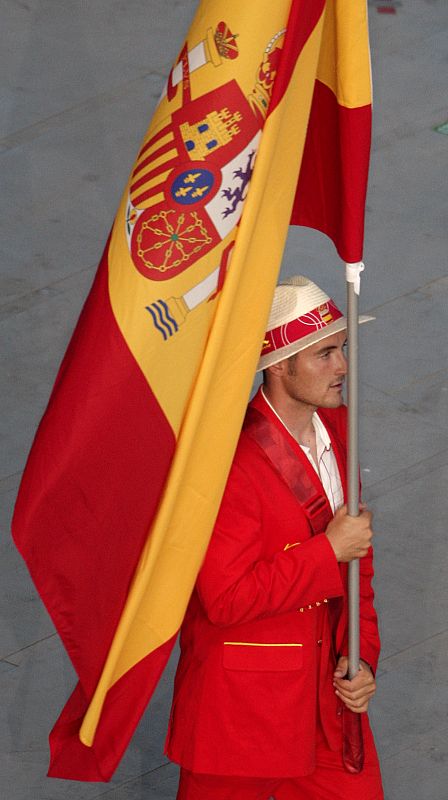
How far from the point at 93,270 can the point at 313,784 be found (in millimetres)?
4091

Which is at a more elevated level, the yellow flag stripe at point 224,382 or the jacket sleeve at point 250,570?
the yellow flag stripe at point 224,382

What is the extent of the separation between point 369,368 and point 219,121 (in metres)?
3.82

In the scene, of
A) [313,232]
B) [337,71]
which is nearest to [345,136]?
[337,71]

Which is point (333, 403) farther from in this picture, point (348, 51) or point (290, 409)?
point (348, 51)

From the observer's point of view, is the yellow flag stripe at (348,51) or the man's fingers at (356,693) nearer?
the yellow flag stripe at (348,51)

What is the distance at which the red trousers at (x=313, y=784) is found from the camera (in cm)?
451

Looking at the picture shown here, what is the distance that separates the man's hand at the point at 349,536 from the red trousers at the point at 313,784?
0.56 m

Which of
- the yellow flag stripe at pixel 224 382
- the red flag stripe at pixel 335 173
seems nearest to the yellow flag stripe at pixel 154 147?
the yellow flag stripe at pixel 224 382

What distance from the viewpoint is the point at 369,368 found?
7543mm

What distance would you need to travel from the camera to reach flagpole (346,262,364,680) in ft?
13.4

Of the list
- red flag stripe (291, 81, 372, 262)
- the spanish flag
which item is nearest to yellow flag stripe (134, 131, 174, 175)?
the spanish flag

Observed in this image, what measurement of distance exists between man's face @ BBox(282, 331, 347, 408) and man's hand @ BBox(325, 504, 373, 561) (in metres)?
0.31

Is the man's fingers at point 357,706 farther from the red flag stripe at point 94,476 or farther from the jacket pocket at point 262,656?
the red flag stripe at point 94,476

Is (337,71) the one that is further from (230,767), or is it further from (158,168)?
(230,767)
